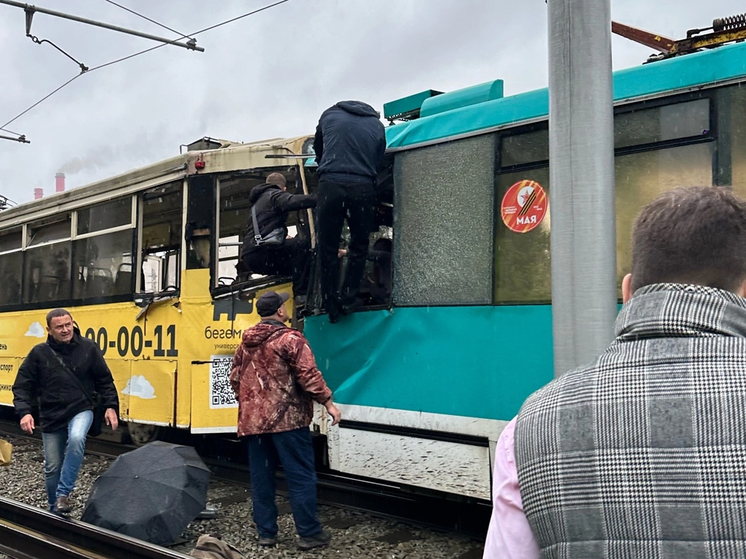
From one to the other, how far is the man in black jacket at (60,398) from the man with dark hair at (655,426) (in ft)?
18.0

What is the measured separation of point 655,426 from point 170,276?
6.94m

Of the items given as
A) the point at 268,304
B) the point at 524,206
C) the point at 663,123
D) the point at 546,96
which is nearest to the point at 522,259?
the point at 524,206

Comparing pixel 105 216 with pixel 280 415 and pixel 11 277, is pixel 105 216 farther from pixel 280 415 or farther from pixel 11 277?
pixel 280 415

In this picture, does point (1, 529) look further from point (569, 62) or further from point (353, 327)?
point (569, 62)

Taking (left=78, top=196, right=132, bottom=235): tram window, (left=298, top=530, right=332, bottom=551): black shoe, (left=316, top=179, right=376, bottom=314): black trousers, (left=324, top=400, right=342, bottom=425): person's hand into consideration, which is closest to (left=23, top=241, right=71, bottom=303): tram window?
(left=78, top=196, right=132, bottom=235): tram window

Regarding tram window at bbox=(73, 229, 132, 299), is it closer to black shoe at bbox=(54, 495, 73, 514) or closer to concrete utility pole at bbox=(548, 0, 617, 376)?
black shoe at bbox=(54, 495, 73, 514)

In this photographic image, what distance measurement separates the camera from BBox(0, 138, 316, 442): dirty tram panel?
7.00 m

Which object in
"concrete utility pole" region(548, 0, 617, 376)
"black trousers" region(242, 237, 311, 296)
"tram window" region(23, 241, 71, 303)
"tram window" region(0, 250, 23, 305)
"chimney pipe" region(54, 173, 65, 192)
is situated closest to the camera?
"concrete utility pole" region(548, 0, 617, 376)

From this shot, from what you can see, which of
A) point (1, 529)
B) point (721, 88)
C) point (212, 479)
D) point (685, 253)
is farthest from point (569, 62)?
point (212, 479)

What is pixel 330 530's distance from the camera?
5.85 meters

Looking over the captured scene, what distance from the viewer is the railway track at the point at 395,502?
19.0 feet

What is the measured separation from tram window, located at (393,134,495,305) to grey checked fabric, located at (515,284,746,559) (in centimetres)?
385

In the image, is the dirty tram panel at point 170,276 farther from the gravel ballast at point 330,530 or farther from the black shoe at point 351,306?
the black shoe at point 351,306

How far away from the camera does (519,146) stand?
5.05 meters
